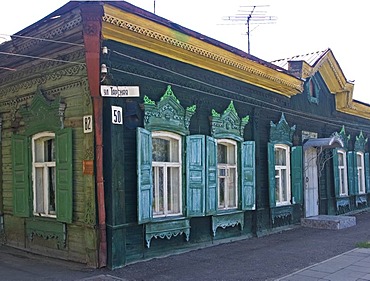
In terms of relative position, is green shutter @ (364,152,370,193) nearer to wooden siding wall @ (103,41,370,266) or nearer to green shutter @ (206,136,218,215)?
wooden siding wall @ (103,41,370,266)

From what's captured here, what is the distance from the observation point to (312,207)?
541 inches

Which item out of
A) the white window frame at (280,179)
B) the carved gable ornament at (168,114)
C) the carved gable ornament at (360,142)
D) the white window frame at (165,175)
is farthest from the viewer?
the carved gable ornament at (360,142)

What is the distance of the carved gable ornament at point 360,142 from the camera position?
16.8m

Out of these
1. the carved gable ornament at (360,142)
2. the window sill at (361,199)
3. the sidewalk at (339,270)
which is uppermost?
the carved gable ornament at (360,142)

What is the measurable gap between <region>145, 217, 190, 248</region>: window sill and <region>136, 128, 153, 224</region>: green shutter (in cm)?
23

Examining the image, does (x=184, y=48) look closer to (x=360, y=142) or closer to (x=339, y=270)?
(x=339, y=270)

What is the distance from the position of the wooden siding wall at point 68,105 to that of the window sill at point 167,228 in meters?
1.03

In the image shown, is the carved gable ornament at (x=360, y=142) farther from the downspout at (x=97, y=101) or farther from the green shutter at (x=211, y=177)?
the downspout at (x=97, y=101)

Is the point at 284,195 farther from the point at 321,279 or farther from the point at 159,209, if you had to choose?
the point at 321,279

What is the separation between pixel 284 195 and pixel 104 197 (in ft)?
21.3

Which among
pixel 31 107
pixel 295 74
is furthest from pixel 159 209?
pixel 295 74

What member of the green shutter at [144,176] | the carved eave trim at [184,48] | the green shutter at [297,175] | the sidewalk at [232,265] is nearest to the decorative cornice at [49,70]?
the carved eave trim at [184,48]

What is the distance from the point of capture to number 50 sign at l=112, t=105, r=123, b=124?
7.35 m

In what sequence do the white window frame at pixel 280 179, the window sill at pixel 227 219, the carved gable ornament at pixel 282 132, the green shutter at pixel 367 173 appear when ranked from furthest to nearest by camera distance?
the green shutter at pixel 367 173, the white window frame at pixel 280 179, the carved gable ornament at pixel 282 132, the window sill at pixel 227 219
